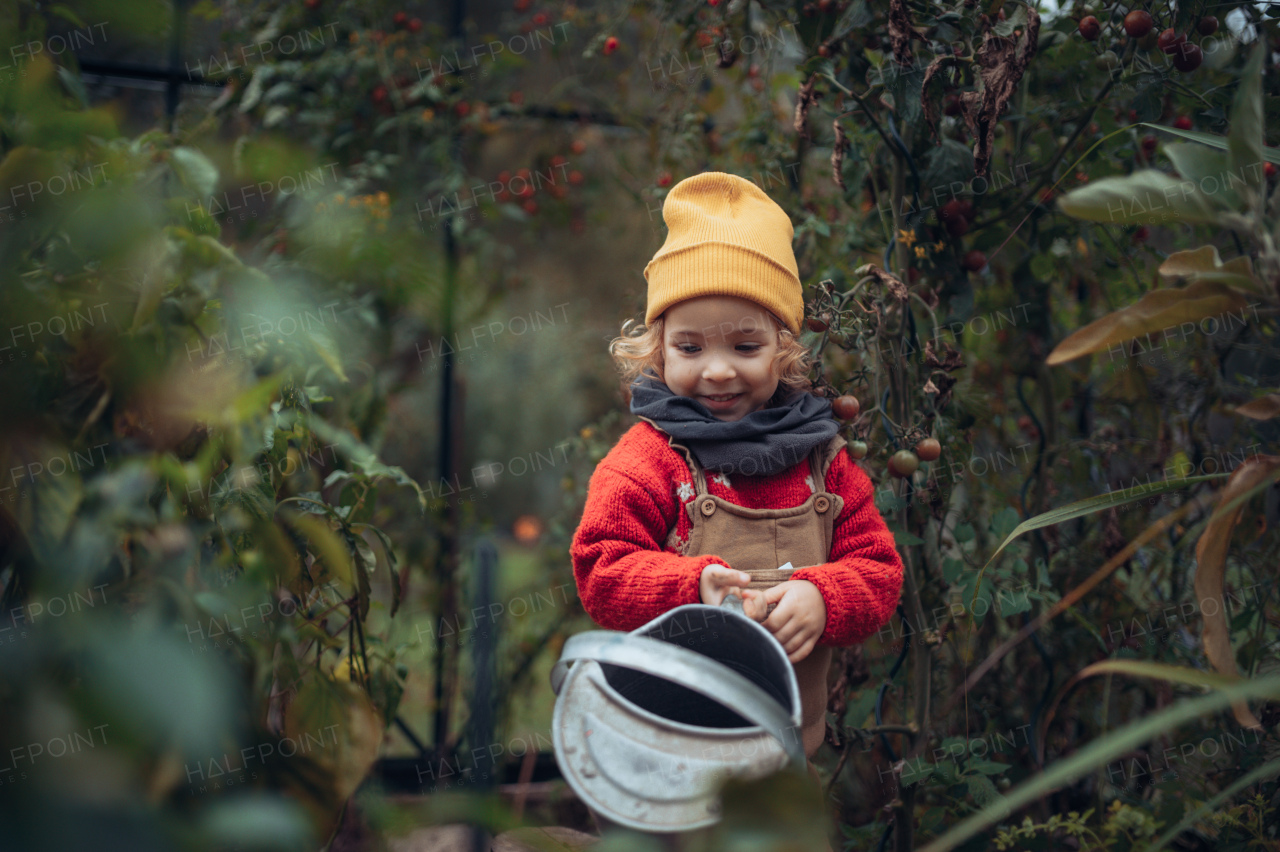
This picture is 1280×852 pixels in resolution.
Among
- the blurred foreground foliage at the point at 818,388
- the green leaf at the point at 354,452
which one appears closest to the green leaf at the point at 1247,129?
the blurred foreground foliage at the point at 818,388

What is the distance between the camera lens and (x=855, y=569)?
1.26 metres

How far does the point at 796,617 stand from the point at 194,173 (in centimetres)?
107

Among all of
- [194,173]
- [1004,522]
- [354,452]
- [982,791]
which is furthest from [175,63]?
[982,791]

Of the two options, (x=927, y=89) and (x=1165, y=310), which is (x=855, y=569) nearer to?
(x=1165, y=310)

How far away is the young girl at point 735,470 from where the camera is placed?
123 centimetres

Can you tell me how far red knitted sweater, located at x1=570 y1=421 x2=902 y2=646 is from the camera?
1.19m

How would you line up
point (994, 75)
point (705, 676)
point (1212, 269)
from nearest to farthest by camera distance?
point (705, 676) → point (1212, 269) → point (994, 75)

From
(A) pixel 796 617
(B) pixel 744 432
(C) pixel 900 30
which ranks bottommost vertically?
(A) pixel 796 617

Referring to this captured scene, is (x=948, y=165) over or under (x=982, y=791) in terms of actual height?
over

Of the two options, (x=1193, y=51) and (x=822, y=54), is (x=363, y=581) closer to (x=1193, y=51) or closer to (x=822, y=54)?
(x=822, y=54)

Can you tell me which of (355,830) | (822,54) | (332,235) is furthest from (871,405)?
(355,830)

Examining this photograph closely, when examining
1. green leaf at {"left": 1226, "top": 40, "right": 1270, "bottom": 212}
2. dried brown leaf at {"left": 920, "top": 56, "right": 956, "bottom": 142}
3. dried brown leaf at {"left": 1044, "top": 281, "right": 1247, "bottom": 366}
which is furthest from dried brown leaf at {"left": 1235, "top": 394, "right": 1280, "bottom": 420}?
dried brown leaf at {"left": 920, "top": 56, "right": 956, "bottom": 142}

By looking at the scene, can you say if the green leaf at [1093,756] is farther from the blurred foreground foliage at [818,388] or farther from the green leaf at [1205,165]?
the green leaf at [1205,165]

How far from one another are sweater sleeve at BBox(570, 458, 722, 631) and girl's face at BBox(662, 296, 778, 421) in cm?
16
